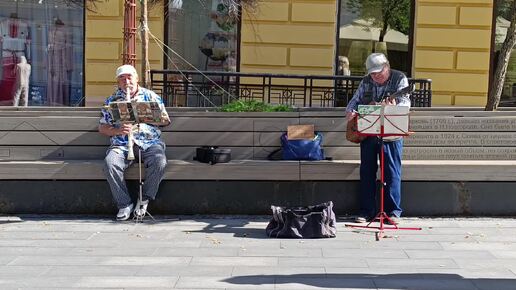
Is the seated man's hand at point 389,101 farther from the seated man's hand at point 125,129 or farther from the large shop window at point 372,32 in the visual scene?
the large shop window at point 372,32

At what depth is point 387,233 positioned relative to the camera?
6.66 meters

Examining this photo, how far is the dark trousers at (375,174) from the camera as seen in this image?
23.0 ft

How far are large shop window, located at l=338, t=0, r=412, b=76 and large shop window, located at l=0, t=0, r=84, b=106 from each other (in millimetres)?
5413

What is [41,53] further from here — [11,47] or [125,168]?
[125,168]

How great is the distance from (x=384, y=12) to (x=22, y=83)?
7630mm

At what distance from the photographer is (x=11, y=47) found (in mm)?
13250

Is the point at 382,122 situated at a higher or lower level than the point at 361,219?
higher

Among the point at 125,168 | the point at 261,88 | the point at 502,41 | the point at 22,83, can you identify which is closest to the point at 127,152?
the point at 125,168

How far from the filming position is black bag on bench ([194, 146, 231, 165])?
7.35m

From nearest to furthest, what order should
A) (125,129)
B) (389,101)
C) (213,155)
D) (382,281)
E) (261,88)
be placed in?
(382,281), (389,101), (125,129), (213,155), (261,88)

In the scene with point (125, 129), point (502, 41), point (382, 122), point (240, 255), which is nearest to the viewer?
point (240, 255)

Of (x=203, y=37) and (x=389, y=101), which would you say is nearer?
(x=389, y=101)

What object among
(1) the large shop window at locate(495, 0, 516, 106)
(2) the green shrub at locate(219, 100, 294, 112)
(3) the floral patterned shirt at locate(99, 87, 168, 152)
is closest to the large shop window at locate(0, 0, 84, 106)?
(2) the green shrub at locate(219, 100, 294, 112)

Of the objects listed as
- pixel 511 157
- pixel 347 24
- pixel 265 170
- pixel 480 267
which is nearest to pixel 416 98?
pixel 347 24
